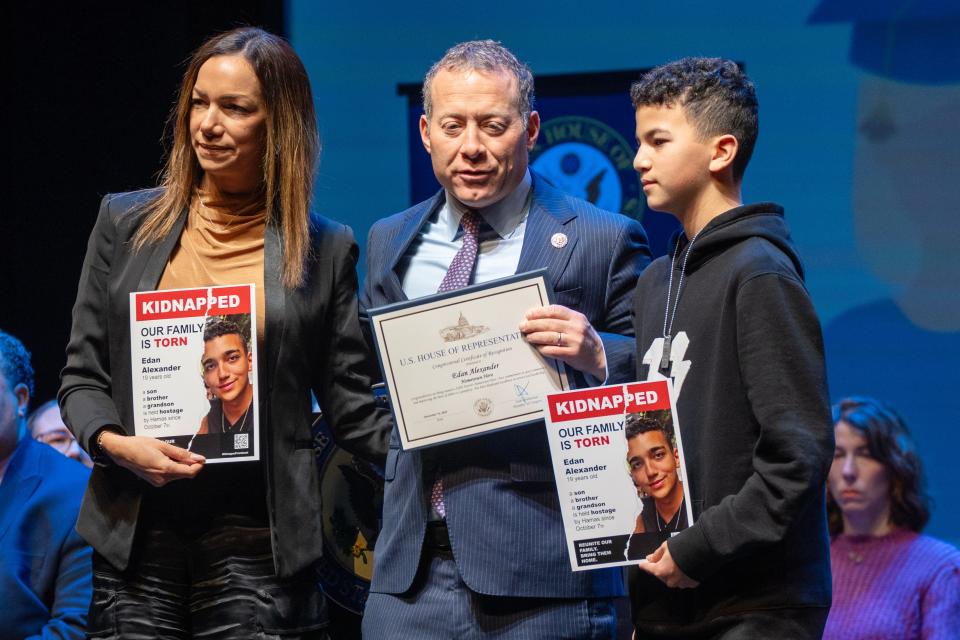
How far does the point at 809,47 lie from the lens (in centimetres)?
475

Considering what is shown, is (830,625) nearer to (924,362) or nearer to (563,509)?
(924,362)

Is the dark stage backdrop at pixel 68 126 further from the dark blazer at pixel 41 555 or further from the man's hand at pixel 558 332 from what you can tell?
the man's hand at pixel 558 332

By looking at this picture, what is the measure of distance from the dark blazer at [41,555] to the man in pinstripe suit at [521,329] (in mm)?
1091

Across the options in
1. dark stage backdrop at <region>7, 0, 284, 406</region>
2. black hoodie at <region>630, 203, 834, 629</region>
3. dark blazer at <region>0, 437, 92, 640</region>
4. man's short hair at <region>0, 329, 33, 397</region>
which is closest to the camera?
black hoodie at <region>630, 203, 834, 629</region>

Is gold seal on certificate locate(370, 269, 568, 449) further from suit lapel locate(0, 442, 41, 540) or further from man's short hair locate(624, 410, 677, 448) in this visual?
suit lapel locate(0, 442, 41, 540)

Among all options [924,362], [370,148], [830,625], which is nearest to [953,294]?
[924,362]

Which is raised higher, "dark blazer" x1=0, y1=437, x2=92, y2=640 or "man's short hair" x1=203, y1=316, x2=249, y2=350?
"man's short hair" x1=203, y1=316, x2=249, y2=350

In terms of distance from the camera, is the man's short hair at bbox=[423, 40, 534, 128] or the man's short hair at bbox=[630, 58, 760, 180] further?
the man's short hair at bbox=[423, 40, 534, 128]

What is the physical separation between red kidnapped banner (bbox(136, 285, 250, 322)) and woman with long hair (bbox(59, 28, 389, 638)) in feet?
0.19

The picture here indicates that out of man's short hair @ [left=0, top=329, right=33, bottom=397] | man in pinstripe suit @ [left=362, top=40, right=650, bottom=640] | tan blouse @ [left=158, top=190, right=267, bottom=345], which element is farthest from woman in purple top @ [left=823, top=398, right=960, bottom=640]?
man's short hair @ [left=0, top=329, right=33, bottom=397]

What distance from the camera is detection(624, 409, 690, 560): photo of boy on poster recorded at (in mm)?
1898

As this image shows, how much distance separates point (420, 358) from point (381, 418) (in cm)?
30
